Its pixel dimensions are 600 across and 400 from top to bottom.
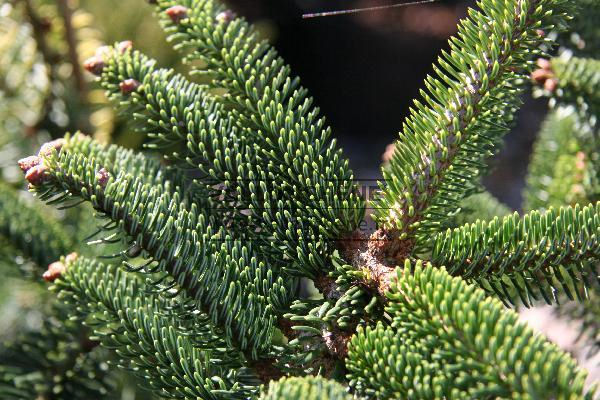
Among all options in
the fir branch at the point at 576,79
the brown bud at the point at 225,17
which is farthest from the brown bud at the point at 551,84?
the brown bud at the point at 225,17

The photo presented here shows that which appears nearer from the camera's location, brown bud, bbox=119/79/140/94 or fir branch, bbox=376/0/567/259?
fir branch, bbox=376/0/567/259

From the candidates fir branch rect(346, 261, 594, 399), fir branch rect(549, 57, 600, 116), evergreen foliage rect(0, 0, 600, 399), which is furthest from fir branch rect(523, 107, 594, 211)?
fir branch rect(346, 261, 594, 399)

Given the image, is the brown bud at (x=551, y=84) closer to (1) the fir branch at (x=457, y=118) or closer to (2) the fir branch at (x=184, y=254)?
(1) the fir branch at (x=457, y=118)

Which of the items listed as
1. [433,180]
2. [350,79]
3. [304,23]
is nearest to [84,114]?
[433,180]

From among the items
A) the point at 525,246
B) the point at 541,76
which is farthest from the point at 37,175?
the point at 541,76

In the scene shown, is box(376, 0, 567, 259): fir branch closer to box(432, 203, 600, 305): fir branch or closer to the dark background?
box(432, 203, 600, 305): fir branch

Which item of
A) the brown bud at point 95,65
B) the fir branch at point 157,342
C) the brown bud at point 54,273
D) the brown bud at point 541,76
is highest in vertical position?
the brown bud at point 541,76
